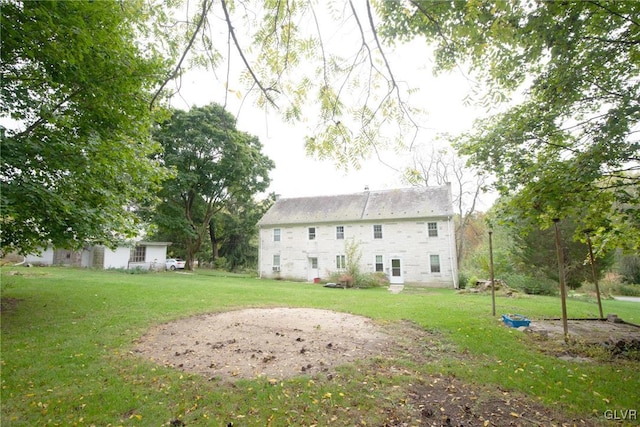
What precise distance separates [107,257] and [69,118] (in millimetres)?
21093

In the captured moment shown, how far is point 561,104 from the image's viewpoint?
5.64 m

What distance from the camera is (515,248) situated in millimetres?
20250

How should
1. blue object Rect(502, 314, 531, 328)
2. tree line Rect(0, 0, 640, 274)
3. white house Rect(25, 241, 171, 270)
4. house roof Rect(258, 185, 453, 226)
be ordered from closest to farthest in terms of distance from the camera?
1. tree line Rect(0, 0, 640, 274)
2. blue object Rect(502, 314, 531, 328)
3. house roof Rect(258, 185, 453, 226)
4. white house Rect(25, 241, 171, 270)

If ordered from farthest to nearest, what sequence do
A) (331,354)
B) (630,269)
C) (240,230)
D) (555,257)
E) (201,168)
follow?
1. (240,230)
2. (201,168)
3. (630,269)
4. (555,257)
5. (331,354)

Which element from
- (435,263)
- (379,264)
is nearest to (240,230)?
(379,264)

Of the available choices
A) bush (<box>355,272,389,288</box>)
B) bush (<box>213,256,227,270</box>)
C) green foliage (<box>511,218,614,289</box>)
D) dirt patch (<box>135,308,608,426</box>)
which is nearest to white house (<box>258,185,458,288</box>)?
bush (<box>355,272,389,288</box>)

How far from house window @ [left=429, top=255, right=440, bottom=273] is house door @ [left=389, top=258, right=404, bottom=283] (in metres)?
2.11

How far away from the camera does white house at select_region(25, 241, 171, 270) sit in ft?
76.5

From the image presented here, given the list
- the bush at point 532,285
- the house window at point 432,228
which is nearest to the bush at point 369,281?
the house window at point 432,228

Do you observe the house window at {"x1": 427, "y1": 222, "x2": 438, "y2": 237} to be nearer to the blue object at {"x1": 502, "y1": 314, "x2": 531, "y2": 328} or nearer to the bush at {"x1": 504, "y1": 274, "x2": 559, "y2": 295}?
the bush at {"x1": 504, "y1": 274, "x2": 559, "y2": 295}

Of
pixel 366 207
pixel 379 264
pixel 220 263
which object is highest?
pixel 366 207

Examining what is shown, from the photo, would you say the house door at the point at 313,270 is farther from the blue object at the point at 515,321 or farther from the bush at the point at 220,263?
Result: the blue object at the point at 515,321

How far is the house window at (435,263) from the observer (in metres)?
20.0

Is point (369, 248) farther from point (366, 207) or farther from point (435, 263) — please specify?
point (435, 263)
